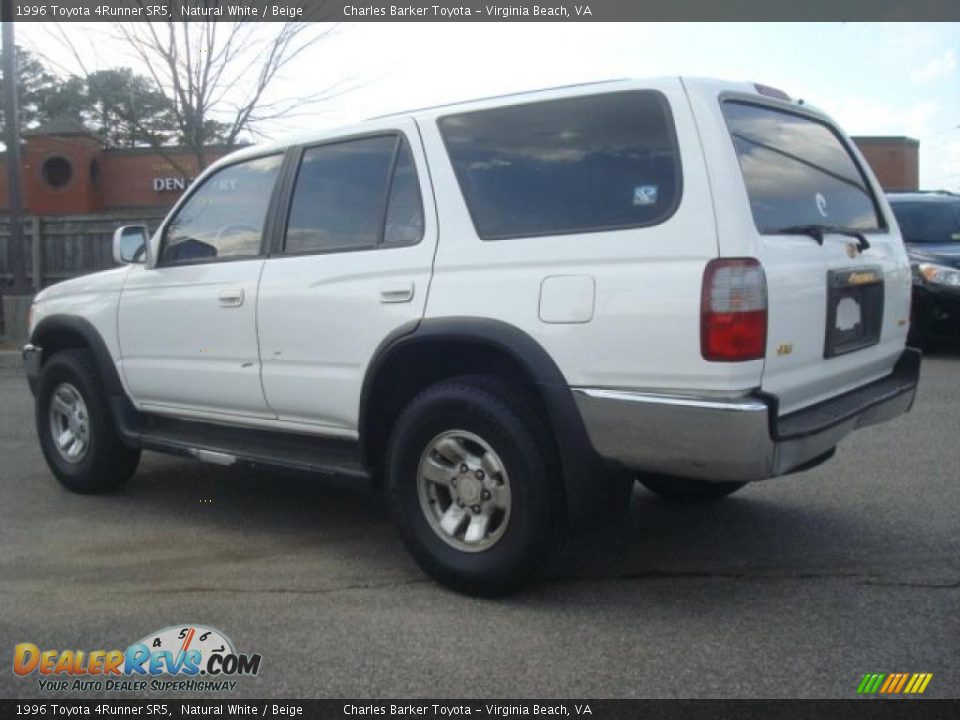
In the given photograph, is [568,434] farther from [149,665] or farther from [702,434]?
[149,665]

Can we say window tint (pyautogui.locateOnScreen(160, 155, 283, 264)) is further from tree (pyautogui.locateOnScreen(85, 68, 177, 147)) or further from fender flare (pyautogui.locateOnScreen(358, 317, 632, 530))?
tree (pyautogui.locateOnScreen(85, 68, 177, 147))

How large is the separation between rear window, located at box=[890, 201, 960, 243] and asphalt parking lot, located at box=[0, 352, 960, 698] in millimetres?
5864

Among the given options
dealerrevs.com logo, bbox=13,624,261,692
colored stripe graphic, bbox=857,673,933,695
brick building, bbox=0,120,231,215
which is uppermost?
brick building, bbox=0,120,231,215

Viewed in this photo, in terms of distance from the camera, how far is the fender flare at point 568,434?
12.0ft

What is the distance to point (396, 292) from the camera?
416 centimetres

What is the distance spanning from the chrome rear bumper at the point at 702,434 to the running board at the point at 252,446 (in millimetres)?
1229

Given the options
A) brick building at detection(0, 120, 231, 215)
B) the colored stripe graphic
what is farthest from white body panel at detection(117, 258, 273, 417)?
brick building at detection(0, 120, 231, 215)

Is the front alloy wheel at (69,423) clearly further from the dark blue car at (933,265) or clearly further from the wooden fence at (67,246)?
the wooden fence at (67,246)

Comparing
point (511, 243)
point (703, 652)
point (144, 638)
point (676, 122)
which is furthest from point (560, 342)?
point (144, 638)

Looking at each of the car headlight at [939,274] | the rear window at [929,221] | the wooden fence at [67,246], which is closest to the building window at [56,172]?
the wooden fence at [67,246]

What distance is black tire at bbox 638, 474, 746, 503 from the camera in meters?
5.01

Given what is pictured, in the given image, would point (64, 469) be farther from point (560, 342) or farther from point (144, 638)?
point (560, 342)
